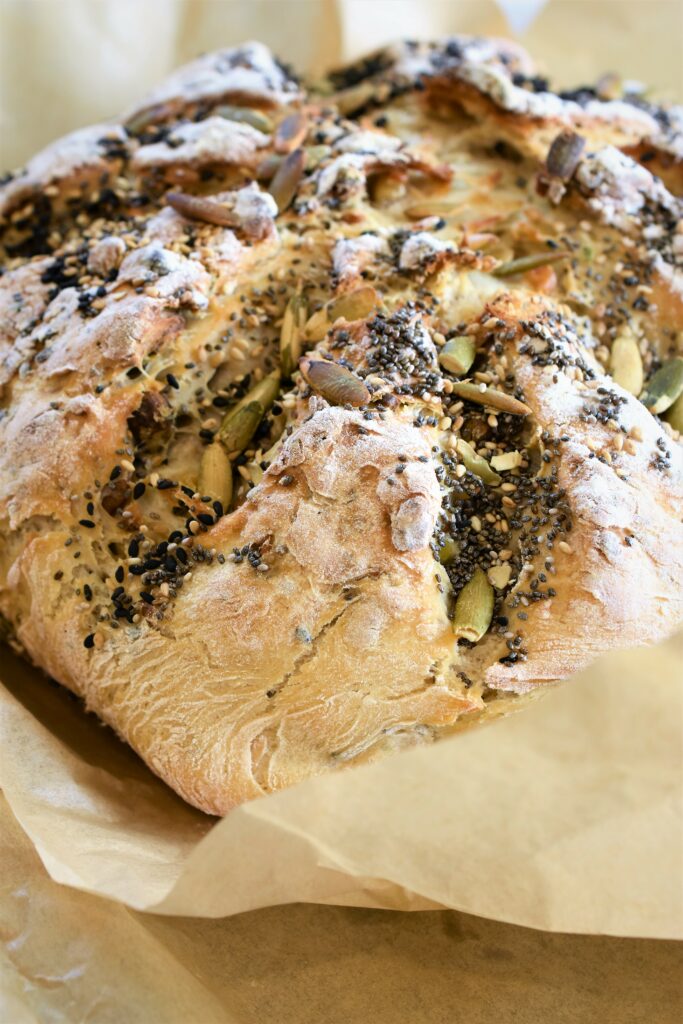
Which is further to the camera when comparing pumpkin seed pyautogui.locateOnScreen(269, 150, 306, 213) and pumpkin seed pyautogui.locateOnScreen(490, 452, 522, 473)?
pumpkin seed pyautogui.locateOnScreen(269, 150, 306, 213)

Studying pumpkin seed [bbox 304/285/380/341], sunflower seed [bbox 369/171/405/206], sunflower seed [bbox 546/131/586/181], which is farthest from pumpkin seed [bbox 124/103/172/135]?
sunflower seed [bbox 546/131/586/181]

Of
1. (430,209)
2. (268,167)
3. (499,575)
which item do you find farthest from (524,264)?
(499,575)

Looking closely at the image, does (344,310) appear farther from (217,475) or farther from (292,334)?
(217,475)

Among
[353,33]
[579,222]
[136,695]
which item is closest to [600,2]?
[353,33]

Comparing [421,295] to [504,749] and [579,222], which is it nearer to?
[579,222]

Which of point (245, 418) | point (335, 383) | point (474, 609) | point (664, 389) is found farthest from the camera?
point (664, 389)

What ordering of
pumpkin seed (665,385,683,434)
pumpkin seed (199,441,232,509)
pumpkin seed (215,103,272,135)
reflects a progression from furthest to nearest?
pumpkin seed (215,103,272,135)
pumpkin seed (665,385,683,434)
pumpkin seed (199,441,232,509)

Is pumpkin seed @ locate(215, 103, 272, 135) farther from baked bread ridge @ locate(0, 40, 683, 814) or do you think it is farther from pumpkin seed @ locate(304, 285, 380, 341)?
pumpkin seed @ locate(304, 285, 380, 341)
